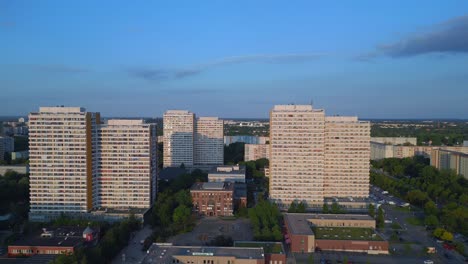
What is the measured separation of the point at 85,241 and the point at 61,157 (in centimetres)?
865

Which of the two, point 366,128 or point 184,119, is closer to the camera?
point 366,128

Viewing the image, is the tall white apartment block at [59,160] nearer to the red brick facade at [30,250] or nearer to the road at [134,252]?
the road at [134,252]

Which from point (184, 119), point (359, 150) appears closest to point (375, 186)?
point (359, 150)

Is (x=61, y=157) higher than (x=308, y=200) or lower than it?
higher

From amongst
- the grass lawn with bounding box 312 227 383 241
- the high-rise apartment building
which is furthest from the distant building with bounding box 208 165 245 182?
the grass lawn with bounding box 312 227 383 241

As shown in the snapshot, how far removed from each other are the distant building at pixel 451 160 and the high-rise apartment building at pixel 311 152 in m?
18.5

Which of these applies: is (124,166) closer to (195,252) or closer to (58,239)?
(58,239)

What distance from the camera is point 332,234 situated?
1038 inches

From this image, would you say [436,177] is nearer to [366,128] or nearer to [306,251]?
[366,128]

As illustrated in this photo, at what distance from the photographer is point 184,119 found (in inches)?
2243

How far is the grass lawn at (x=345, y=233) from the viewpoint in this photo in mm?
25562

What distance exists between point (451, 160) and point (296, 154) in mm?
26629

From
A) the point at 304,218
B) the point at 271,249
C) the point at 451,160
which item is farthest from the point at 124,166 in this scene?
the point at 451,160

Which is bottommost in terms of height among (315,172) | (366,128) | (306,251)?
(306,251)
